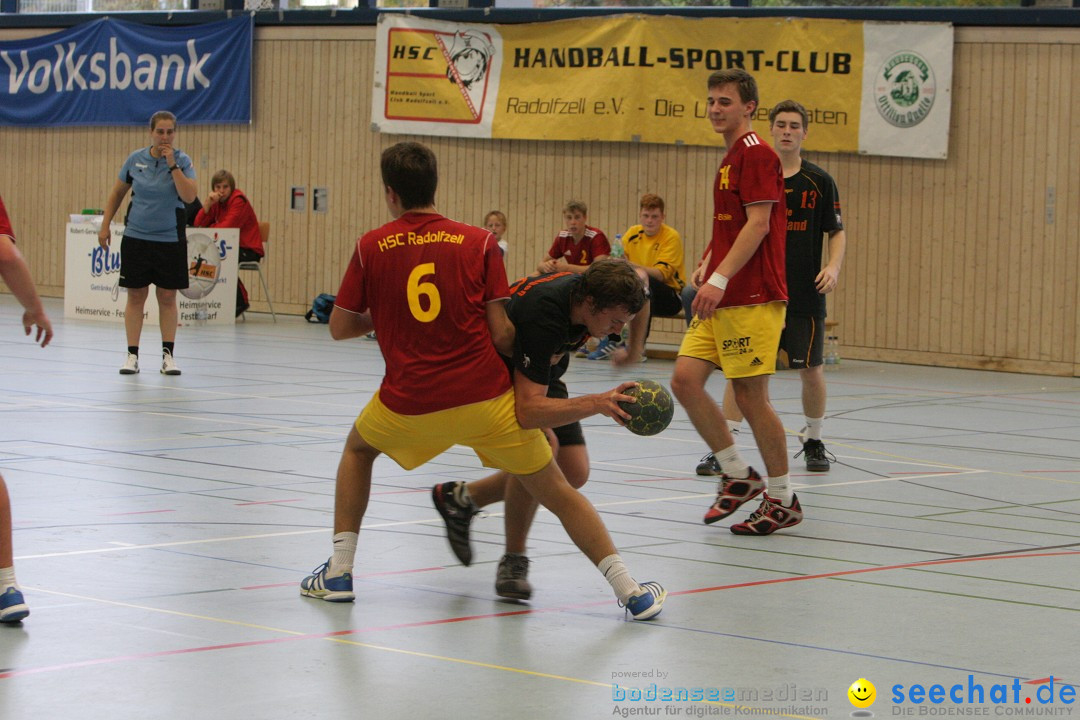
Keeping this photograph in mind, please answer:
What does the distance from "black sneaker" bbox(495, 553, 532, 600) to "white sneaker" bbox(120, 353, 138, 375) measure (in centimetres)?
736

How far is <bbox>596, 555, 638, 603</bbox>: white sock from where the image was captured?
4.56m

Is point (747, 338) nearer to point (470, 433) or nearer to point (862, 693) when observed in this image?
point (470, 433)

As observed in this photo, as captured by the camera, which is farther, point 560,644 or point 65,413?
point 65,413

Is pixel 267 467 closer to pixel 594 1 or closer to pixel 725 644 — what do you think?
pixel 725 644

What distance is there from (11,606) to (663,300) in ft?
34.9

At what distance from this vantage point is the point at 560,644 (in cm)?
427

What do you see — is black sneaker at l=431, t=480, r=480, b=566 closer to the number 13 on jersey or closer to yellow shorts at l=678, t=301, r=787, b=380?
the number 13 on jersey

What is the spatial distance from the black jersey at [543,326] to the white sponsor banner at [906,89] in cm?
1117

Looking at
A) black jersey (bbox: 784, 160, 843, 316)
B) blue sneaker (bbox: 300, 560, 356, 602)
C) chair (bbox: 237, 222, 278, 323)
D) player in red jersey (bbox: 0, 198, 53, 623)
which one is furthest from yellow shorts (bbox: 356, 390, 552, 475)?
chair (bbox: 237, 222, 278, 323)

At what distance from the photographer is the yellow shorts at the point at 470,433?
4.62m

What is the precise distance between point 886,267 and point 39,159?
12.4 metres

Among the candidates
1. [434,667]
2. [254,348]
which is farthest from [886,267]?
[434,667]

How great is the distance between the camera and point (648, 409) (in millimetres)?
4543

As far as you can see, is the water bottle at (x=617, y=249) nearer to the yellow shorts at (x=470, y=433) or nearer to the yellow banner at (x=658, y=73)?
the yellow banner at (x=658, y=73)
